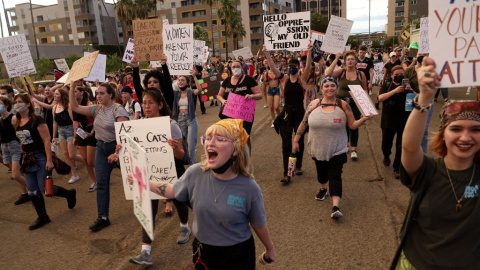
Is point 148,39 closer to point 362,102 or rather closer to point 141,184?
point 362,102

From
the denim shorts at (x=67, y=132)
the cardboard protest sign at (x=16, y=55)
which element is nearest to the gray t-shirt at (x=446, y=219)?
the denim shorts at (x=67, y=132)

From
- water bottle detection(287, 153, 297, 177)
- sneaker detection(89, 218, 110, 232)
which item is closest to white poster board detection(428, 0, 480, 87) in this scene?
water bottle detection(287, 153, 297, 177)

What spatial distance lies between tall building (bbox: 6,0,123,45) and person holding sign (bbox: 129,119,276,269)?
8162 centimetres

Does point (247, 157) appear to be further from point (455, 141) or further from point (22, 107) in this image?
point (22, 107)

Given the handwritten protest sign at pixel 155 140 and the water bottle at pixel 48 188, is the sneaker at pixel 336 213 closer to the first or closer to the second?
the handwritten protest sign at pixel 155 140

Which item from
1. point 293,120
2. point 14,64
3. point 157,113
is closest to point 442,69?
point 157,113

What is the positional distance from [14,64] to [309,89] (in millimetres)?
7310

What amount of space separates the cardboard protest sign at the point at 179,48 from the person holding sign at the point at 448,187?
225 inches

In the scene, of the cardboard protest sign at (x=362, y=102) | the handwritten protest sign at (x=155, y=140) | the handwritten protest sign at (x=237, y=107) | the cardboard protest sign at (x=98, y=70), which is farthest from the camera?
the cardboard protest sign at (x=98, y=70)

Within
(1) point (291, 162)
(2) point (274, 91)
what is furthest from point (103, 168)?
(2) point (274, 91)

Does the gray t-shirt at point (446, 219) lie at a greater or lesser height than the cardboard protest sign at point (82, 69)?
lesser

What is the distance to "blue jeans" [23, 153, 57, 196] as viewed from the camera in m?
4.99

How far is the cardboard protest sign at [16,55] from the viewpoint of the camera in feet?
27.0

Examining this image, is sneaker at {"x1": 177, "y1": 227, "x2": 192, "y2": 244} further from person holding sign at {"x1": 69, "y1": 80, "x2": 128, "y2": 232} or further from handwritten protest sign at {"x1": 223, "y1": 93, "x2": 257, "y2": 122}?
handwritten protest sign at {"x1": 223, "y1": 93, "x2": 257, "y2": 122}
